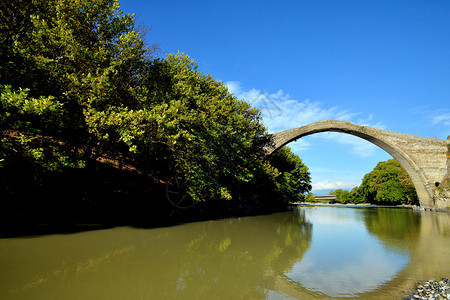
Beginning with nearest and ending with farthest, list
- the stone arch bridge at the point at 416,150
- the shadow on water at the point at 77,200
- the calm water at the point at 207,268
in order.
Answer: the calm water at the point at 207,268
the shadow on water at the point at 77,200
the stone arch bridge at the point at 416,150

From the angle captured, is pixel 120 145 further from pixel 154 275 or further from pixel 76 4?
pixel 154 275

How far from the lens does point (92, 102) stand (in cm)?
1256

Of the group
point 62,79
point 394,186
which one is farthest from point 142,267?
point 394,186

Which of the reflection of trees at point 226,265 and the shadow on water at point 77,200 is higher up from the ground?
the shadow on water at point 77,200

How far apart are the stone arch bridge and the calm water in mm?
22471

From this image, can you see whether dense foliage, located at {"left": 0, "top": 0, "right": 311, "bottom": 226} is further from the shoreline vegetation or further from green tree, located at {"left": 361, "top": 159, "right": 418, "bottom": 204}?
green tree, located at {"left": 361, "top": 159, "right": 418, "bottom": 204}

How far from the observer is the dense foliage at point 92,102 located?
33.3 ft

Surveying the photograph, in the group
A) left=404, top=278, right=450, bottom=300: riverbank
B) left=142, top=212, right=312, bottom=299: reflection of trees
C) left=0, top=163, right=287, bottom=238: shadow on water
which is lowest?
left=142, top=212, right=312, bottom=299: reflection of trees

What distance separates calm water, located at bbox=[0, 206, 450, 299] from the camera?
203 inches

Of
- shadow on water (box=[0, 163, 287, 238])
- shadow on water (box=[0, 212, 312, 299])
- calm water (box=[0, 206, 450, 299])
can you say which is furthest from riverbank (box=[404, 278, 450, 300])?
shadow on water (box=[0, 163, 287, 238])

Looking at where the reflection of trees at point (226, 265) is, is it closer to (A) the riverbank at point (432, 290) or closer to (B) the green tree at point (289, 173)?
(A) the riverbank at point (432, 290)

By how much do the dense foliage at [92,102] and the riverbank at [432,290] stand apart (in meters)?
11.0

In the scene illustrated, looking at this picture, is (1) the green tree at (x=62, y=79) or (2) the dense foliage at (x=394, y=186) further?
(2) the dense foliage at (x=394, y=186)

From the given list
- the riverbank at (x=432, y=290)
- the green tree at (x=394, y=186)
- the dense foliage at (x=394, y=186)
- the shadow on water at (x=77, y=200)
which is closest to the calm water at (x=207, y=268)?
the riverbank at (x=432, y=290)
